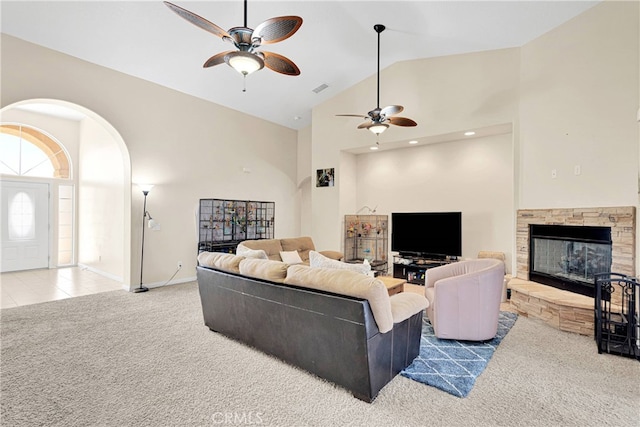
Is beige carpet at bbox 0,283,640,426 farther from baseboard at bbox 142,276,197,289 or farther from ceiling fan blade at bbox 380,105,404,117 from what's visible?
ceiling fan blade at bbox 380,105,404,117

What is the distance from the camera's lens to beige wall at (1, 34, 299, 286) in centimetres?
439

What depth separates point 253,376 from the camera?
2584 mm

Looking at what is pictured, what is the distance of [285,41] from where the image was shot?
4941 mm

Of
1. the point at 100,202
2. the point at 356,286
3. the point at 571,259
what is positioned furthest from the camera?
the point at 100,202

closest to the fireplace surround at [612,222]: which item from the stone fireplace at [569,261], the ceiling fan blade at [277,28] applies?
the stone fireplace at [569,261]

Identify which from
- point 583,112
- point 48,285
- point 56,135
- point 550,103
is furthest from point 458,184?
point 56,135

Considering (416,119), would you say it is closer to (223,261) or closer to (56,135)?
(223,261)

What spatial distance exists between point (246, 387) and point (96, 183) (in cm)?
673

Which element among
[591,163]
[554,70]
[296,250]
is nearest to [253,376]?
[296,250]

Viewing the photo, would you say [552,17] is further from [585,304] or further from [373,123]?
[585,304]

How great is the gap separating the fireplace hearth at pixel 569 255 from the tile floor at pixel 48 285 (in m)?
6.89

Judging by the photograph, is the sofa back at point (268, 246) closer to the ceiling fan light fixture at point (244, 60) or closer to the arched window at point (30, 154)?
the ceiling fan light fixture at point (244, 60)

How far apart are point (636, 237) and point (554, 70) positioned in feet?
7.90

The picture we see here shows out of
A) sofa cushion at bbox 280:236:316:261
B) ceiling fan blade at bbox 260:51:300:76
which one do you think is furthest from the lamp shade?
ceiling fan blade at bbox 260:51:300:76
